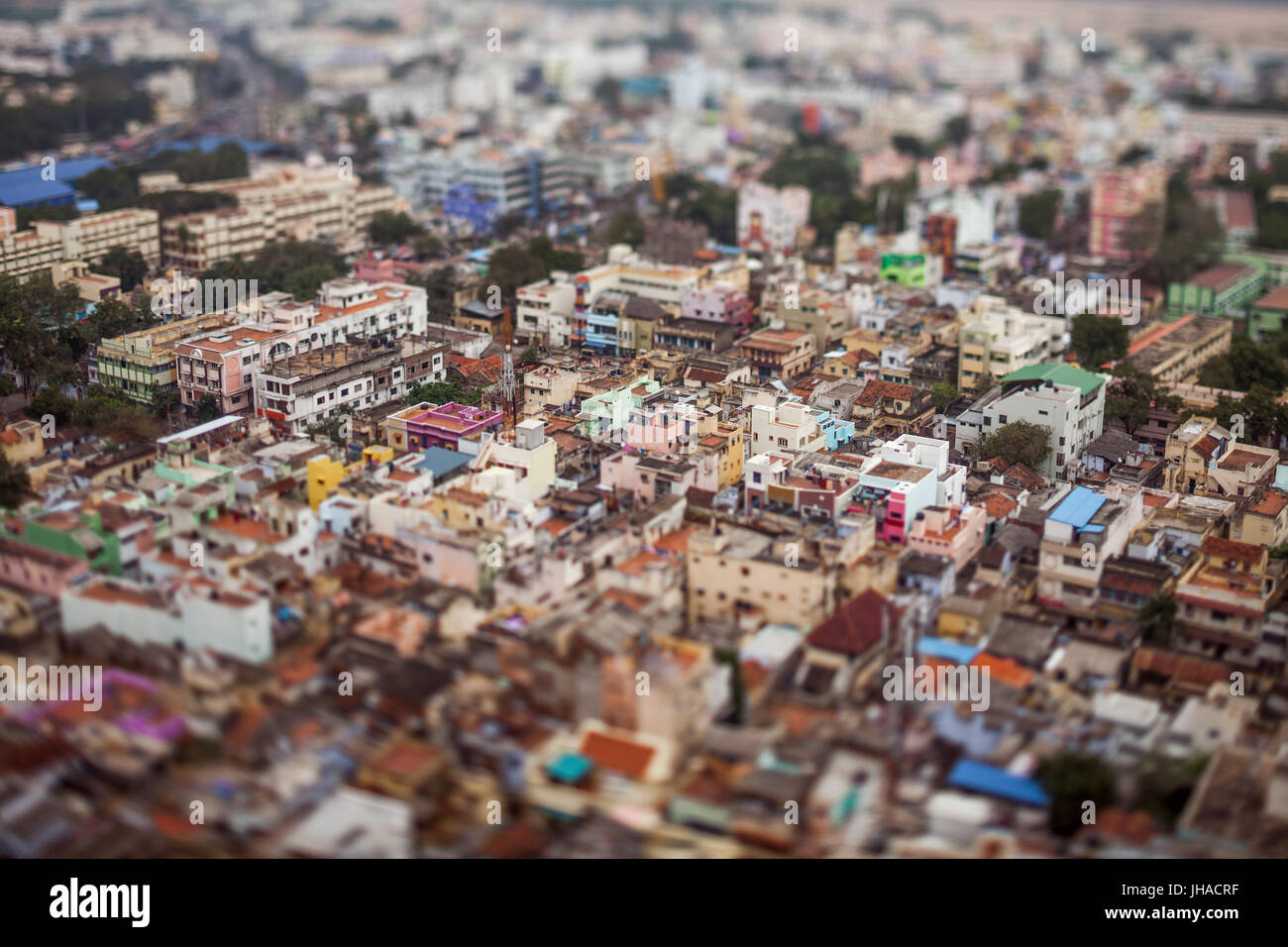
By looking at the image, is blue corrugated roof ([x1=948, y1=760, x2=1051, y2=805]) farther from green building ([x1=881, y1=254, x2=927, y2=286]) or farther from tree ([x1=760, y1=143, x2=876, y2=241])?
tree ([x1=760, y1=143, x2=876, y2=241])

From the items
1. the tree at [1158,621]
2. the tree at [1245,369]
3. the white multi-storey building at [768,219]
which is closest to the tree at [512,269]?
the white multi-storey building at [768,219]

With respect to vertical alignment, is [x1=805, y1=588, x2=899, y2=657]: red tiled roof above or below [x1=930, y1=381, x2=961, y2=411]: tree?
below

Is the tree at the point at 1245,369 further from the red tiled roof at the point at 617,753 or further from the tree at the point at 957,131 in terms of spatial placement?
the tree at the point at 957,131

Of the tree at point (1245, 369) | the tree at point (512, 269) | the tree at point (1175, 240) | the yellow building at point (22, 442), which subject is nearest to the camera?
the yellow building at point (22, 442)

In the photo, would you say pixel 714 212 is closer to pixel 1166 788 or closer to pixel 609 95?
pixel 609 95

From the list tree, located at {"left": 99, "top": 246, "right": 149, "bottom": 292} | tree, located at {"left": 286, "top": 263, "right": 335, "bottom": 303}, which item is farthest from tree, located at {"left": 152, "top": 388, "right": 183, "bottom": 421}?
tree, located at {"left": 99, "top": 246, "right": 149, "bottom": 292}

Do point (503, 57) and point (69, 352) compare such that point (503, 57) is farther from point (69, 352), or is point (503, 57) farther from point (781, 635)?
point (781, 635)
